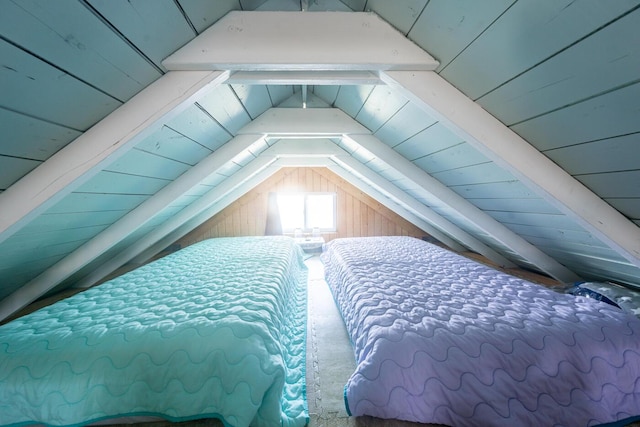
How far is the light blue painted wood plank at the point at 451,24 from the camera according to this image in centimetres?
66

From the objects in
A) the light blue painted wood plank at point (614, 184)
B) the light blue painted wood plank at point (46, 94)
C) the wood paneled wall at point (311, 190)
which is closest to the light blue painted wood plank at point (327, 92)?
the light blue painted wood plank at point (46, 94)

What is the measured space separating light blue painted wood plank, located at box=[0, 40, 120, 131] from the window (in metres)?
3.64

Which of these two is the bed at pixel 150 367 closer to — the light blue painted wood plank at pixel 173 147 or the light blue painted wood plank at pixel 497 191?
the light blue painted wood plank at pixel 173 147

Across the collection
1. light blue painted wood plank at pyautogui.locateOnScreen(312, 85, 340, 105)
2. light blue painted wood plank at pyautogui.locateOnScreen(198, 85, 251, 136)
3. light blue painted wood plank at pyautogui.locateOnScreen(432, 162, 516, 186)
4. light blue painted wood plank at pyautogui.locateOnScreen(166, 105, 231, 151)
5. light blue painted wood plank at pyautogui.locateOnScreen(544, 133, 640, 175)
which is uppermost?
light blue painted wood plank at pyautogui.locateOnScreen(312, 85, 340, 105)

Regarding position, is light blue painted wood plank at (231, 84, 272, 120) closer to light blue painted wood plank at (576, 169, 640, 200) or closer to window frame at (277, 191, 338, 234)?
light blue painted wood plank at (576, 169, 640, 200)

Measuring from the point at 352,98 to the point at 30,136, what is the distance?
1388 millimetres

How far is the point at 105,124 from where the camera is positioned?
0.85 metres

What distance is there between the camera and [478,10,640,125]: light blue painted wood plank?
53cm

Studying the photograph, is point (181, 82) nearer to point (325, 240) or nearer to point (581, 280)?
point (581, 280)

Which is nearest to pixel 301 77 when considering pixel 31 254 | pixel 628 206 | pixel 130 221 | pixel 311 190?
pixel 628 206

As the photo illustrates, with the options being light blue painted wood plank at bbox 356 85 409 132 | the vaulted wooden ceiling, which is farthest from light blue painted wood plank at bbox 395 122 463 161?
light blue painted wood plank at bbox 356 85 409 132

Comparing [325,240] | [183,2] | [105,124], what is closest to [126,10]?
[183,2]

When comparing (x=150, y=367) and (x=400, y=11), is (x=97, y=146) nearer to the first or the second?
(x=150, y=367)

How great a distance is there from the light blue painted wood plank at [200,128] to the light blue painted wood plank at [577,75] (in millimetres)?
1232
